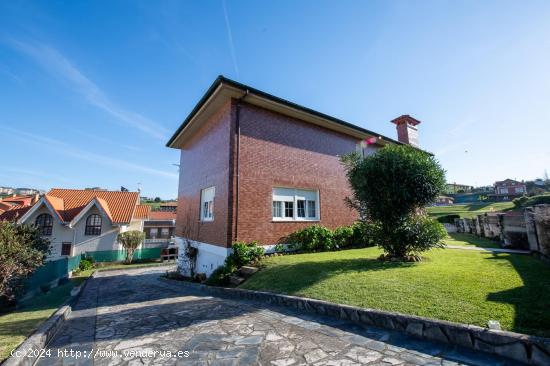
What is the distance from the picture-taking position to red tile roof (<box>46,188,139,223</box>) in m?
24.4

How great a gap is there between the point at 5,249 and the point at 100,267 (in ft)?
56.5

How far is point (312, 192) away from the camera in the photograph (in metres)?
12.1

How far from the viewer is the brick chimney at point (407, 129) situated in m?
18.1

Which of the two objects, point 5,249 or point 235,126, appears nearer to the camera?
point 5,249

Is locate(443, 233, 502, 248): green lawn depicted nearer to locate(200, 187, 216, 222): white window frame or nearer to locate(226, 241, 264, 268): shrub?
locate(226, 241, 264, 268): shrub

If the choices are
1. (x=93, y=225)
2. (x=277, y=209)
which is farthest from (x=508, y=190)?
(x=93, y=225)

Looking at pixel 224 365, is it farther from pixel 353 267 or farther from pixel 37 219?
pixel 37 219

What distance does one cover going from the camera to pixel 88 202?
25.8m

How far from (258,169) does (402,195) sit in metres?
5.35

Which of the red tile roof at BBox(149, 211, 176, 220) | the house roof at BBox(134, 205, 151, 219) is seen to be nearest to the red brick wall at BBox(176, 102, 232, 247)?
the house roof at BBox(134, 205, 151, 219)

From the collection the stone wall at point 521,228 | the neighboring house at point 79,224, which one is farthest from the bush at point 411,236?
the neighboring house at point 79,224

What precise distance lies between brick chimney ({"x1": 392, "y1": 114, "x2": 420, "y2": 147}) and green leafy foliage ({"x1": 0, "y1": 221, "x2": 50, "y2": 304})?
20.5 meters

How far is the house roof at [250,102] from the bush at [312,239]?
5170mm

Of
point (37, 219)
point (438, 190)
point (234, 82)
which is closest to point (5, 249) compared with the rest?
point (234, 82)
